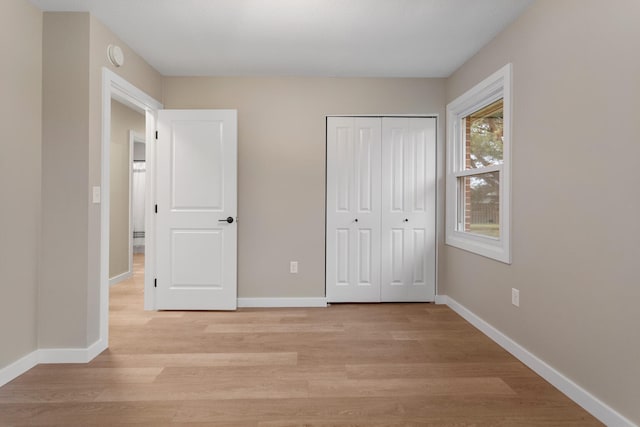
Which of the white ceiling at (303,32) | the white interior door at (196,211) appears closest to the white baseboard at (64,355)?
the white interior door at (196,211)

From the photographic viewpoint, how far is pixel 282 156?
383 cm

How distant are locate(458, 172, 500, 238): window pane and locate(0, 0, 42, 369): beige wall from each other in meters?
3.42

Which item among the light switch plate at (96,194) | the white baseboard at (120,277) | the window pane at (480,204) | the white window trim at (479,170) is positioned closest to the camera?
the light switch plate at (96,194)

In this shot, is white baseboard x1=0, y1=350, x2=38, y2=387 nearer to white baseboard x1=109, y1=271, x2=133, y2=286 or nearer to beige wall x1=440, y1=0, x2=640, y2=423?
white baseboard x1=109, y1=271, x2=133, y2=286

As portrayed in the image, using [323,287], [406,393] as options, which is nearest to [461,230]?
[323,287]

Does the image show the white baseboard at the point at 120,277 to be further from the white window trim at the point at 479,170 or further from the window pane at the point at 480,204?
the window pane at the point at 480,204

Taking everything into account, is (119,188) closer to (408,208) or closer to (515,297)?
(408,208)

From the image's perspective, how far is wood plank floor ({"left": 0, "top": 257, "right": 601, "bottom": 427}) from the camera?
6.14ft

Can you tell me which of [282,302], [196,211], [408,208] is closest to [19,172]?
[196,211]

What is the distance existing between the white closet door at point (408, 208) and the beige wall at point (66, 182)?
2689 millimetres

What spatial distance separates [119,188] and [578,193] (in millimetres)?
5157

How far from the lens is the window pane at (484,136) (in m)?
3.09

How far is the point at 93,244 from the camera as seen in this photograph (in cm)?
256

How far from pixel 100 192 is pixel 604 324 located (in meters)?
3.20
